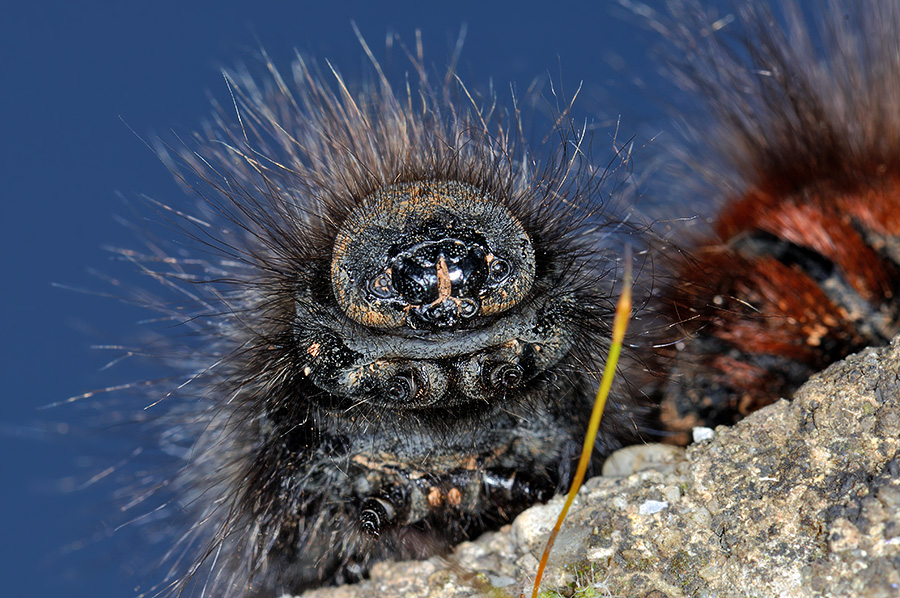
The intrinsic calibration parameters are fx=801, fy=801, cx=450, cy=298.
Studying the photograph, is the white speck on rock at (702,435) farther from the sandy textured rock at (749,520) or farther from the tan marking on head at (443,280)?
the tan marking on head at (443,280)

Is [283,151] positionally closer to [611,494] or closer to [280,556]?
[280,556]

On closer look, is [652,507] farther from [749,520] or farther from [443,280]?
[443,280]

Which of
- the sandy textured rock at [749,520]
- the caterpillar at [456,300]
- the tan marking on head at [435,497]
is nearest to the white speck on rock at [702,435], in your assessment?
the sandy textured rock at [749,520]

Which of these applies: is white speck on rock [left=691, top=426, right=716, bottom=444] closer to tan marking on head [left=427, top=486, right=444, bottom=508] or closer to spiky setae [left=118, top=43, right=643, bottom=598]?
spiky setae [left=118, top=43, right=643, bottom=598]

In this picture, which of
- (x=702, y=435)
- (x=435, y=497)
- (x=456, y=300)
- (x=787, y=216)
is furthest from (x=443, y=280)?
(x=787, y=216)

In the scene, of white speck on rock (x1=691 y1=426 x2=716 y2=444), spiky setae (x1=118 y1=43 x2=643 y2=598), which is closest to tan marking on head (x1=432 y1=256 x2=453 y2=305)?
spiky setae (x1=118 y1=43 x2=643 y2=598)

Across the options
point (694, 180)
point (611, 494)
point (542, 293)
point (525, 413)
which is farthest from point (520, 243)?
point (694, 180)
